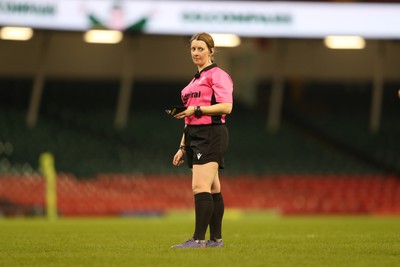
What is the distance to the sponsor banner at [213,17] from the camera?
84.9 ft

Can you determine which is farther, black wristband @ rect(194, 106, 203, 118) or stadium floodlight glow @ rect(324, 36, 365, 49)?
stadium floodlight glow @ rect(324, 36, 365, 49)

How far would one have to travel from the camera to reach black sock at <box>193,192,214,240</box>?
797 centimetres

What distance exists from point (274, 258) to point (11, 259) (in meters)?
2.11

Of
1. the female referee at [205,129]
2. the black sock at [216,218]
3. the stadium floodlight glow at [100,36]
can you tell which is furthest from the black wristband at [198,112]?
the stadium floodlight glow at [100,36]

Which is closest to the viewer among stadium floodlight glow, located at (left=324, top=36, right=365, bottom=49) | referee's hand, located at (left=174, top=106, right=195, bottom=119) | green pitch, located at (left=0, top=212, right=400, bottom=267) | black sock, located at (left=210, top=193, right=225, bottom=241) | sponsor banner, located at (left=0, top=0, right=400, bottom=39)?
green pitch, located at (left=0, top=212, right=400, bottom=267)

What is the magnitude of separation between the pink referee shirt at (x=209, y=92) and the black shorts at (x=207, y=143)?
0.06m

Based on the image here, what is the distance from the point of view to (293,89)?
3444 centimetres

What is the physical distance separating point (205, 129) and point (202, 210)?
2.39 ft

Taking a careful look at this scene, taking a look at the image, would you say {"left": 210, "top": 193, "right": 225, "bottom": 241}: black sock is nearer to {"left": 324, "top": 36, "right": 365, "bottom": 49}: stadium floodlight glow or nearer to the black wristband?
the black wristband

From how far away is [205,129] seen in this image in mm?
8062

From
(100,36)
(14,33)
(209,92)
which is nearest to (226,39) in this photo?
(100,36)

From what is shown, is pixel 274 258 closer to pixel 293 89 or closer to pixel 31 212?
pixel 31 212

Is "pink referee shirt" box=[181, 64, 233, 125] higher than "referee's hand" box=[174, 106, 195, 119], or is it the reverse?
"pink referee shirt" box=[181, 64, 233, 125]

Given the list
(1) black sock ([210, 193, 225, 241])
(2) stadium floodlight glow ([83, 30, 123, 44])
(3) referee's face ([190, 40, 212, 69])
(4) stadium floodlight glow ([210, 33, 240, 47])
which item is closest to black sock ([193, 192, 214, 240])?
(1) black sock ([210, 193, 225, 241])
